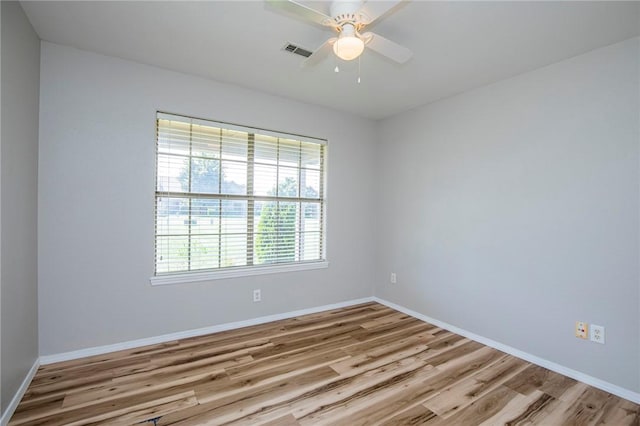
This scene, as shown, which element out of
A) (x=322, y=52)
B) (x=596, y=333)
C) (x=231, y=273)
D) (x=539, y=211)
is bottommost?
(x=596, y=333)

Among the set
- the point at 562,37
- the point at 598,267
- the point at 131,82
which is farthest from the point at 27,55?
the point at 598,267

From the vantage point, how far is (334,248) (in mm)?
3787

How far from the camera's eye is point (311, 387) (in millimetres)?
2107

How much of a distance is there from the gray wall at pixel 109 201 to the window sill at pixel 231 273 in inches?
2.4

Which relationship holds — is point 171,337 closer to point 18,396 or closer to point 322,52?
point 18,396

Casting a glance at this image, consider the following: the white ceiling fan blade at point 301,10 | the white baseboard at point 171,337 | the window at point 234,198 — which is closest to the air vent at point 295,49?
the white ceiling fan blade at point 301,10

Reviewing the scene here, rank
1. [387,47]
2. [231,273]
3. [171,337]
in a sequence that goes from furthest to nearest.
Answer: [231,273] < [171,337] < [387,47]

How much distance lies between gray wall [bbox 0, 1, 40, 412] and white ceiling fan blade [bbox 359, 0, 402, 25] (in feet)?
6.65

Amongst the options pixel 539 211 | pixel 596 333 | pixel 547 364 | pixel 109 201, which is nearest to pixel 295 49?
pixel 109 201

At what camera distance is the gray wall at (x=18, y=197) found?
67.5 inches

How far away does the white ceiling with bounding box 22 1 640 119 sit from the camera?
1880mm

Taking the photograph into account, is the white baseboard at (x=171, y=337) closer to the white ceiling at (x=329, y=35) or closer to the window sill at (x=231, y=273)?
the window sill at (x=231, y=273)

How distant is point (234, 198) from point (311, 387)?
191 centimetres

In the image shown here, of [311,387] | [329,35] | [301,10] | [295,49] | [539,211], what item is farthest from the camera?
[539,211]
